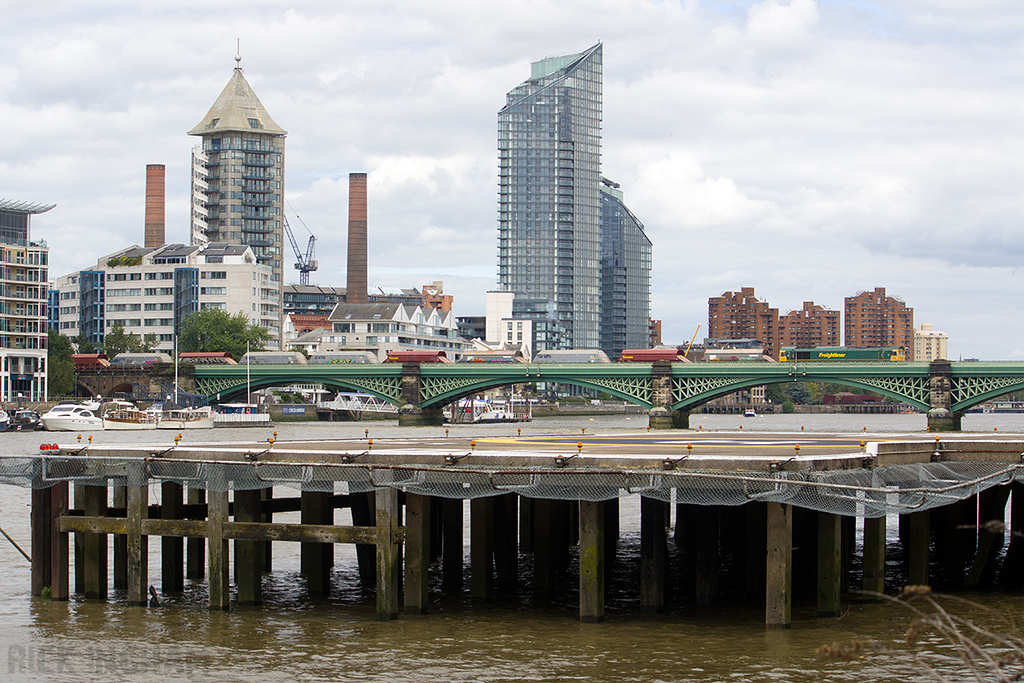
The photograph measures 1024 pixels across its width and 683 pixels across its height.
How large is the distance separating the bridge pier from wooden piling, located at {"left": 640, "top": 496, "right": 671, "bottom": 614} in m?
84.2

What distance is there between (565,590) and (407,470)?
27.1 feet

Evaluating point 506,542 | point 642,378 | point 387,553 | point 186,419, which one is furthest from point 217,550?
point 642,378

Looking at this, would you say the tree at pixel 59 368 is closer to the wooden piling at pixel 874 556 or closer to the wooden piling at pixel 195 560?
the wooden piling at pixel 195 560

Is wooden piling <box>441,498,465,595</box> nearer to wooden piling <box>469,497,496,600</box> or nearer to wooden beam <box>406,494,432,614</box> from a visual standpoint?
wooden piling <box>469,497,496,600</box>

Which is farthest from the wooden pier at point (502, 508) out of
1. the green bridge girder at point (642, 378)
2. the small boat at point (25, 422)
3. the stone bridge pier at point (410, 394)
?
the stone bridge pier at point (410, 394)

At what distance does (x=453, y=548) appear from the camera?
107ft

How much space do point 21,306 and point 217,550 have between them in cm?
12402

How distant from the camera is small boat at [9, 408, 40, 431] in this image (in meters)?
111

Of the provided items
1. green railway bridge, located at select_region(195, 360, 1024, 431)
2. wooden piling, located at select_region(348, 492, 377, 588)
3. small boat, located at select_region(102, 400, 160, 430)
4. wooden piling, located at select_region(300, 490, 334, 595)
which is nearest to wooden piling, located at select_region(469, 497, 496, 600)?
wooden piling, located at select_region(300, 490, 334, 595)

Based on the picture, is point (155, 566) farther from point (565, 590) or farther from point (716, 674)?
point (716, 674)

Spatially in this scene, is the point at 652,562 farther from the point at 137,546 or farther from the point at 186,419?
the point at 186,419

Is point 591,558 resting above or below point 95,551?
above

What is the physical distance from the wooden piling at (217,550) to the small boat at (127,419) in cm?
8781

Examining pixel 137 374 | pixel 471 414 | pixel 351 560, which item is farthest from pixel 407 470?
pixel 471 414
